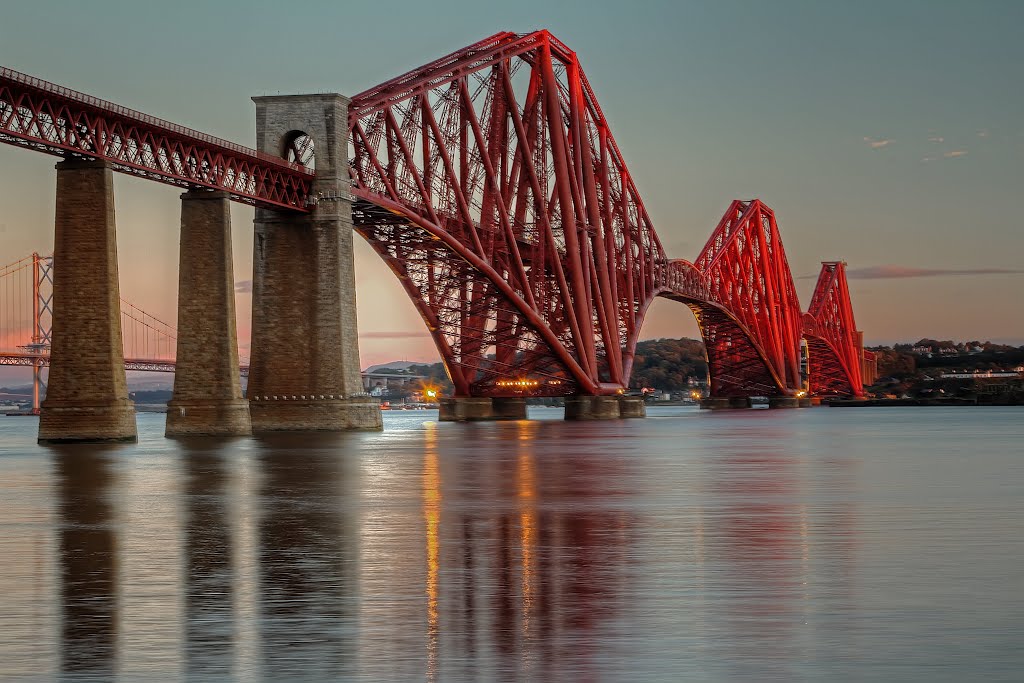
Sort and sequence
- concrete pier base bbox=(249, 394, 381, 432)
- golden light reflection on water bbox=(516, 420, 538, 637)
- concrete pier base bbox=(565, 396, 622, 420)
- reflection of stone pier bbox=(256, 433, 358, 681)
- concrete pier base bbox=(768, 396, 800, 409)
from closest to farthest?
reflection of stone pier bbox=(256, 433, 358, 681) < golden light reflection on water bbox=(516, 420, 538, 637) < concrete pier base bbox=(249, 394, 381, 432) < concrete pier base bbox=(565, 396, 622, 420) < concrete pier base bbox=(768, 396, 800, 409)

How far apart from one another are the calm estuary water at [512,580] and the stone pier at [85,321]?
19.5 metres

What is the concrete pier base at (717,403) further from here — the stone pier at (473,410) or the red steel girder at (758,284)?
the stone pier at (473,410)

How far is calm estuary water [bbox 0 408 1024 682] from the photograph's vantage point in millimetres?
9672

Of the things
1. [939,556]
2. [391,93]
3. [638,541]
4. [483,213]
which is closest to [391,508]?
[638,541]

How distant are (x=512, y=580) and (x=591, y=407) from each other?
298 ft

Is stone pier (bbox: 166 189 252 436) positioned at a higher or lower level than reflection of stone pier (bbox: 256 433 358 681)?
higher

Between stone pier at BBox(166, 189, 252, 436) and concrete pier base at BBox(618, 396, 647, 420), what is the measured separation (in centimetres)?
5176

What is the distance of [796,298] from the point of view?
186250mm

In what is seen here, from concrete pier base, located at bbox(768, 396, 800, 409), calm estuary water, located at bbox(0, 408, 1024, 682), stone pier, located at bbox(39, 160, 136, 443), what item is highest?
stone pier, located at bbox(39, 160, 136, 443)

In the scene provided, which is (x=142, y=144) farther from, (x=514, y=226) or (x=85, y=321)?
(x=514, y=226)

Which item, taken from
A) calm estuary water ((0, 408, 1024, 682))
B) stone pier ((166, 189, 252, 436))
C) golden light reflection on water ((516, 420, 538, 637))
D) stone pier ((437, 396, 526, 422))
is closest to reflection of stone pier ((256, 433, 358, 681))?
calm estuary water ((0, 408, 1024, 682))

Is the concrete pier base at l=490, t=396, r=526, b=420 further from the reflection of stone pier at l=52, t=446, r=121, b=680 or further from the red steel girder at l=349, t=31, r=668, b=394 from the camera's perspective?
the reflection of stone pier at l=52, t=446, r=121, b=680

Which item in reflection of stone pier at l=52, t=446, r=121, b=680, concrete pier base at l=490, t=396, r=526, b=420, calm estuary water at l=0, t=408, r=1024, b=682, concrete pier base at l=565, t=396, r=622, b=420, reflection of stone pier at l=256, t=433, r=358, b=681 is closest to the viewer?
calm estuary water at l=0, t=408, r=1024, b=682

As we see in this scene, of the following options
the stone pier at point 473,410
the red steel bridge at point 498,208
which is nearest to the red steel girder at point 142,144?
the red steel bridge at point 498,208
